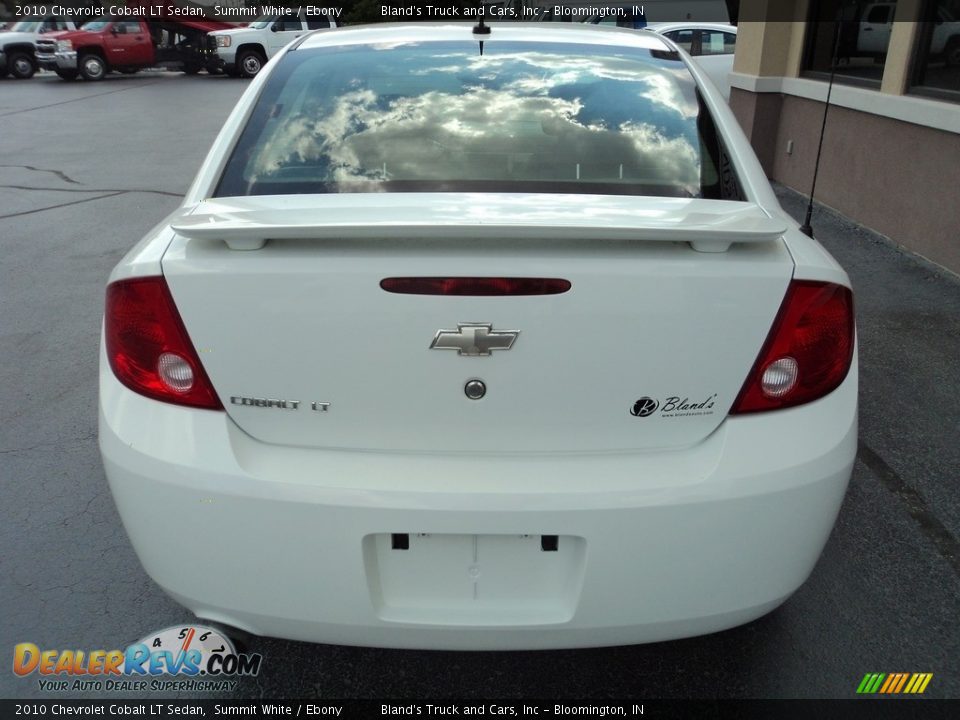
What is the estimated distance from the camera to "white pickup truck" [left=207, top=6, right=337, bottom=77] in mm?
23453

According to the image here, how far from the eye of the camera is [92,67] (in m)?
23.2

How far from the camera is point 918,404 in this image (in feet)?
12.3

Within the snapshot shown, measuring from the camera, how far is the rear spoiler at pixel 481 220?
5.56ft

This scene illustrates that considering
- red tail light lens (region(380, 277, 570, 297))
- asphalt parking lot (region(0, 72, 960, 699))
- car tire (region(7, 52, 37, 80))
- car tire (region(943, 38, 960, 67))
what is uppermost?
car tire (region(943, 38, 960, 67))

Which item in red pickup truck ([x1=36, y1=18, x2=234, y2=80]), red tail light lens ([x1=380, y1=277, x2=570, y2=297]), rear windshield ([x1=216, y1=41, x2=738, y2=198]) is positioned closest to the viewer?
red tail light lens ([x1=380, y1=277, x2=570, y2=297])

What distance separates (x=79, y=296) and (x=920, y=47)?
20.3 ft

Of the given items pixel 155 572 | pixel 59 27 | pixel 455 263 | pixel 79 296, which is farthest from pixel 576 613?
pixel 59 27

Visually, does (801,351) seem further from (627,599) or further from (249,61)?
(249,61)

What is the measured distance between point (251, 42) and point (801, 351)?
24711 mm

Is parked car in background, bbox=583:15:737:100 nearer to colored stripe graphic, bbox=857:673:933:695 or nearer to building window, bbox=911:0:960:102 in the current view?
building window, bbox=911:0:960:102

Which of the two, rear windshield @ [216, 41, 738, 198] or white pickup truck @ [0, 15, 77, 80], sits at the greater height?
rear windshield @ [216, 41, 738, 198]

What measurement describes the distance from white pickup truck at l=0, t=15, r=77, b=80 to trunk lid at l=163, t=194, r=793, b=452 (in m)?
25.7

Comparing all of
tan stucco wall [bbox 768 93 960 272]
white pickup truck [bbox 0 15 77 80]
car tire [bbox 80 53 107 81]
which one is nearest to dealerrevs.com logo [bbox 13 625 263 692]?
tan stucco wall [bbox 768 93 960 272]

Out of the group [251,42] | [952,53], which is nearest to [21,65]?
[251,42]
